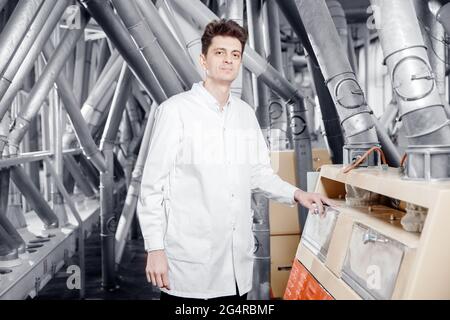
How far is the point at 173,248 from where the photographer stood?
1671mm

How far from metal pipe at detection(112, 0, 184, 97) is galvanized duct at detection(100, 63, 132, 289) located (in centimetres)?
169

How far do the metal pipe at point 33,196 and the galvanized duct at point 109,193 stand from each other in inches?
22.3

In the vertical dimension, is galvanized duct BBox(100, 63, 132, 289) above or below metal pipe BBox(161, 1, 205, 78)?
below

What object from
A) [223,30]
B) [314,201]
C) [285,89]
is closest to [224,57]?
[223,30]

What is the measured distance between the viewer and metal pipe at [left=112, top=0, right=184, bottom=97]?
260 centimetres

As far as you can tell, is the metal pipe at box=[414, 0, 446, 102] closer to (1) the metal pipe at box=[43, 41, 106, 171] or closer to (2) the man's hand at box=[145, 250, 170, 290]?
(2) the man's hand at box=[145, 250, 170, 290]

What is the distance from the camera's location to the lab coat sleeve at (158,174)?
5.22 ft

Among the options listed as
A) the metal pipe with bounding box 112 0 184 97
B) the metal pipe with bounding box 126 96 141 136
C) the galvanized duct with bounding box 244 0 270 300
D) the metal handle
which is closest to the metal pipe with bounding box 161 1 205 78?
the metal pipe with bounding box 112 0 184 97

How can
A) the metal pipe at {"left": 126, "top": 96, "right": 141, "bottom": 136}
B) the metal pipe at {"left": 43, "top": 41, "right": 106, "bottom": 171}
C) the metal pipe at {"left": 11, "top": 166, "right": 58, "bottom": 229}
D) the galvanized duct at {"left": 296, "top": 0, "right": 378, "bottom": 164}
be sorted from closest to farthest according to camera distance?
the galvanized duct at {"left": 296, "top": 0, "right": 378, "bottom": 164}, the metal pipe at {"left": 11, "top": 166, "right": 58, "bottom": 229}, the metal pipe at {"left": 43, "top": 41, "right": 106, "bottom": 171}, the metal pipe at {"left": 126, "top": 96, "right": 141, "bottom": 136}

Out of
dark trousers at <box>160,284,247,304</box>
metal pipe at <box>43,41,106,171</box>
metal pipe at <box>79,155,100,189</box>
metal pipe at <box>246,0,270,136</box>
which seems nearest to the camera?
dark trousers at <box>160,284,247,304</box>

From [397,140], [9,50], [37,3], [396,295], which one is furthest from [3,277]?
[397,140]

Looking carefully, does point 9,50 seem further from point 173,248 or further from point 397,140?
point 397,140

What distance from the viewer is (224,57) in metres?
1.64

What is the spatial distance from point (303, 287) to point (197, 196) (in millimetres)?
573
